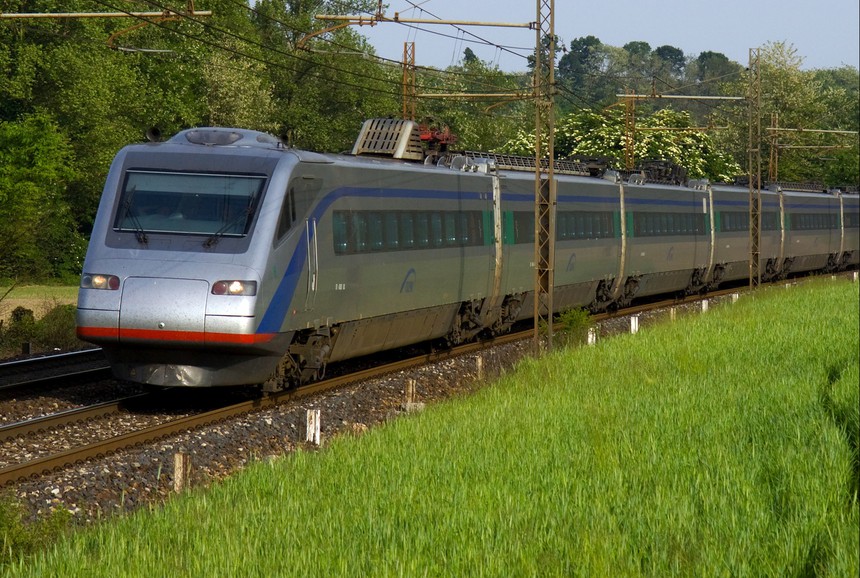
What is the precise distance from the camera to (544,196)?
83.9 ft

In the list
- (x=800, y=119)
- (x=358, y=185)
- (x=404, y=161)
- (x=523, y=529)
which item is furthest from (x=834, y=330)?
(x=800, y=119)

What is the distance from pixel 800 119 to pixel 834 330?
216 ft

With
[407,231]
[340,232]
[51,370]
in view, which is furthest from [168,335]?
[407,231]

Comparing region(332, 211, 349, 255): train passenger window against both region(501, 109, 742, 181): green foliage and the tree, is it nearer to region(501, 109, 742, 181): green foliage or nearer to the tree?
region(501, 109, 742, 181): green foliage

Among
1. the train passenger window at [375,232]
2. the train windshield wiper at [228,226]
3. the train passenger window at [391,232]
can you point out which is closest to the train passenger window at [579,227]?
the train passenger window at [391,232]

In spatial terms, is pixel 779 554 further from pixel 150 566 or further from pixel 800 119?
pixel 800 119

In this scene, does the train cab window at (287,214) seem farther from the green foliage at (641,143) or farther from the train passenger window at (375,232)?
the green foliage at (641,143)

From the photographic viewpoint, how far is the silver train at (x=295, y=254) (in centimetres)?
1537

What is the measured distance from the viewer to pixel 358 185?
61.4 ft

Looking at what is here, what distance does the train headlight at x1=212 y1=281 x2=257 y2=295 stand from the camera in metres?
15.3

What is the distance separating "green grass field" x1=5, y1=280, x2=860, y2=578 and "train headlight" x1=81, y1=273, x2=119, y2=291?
3.87 metres

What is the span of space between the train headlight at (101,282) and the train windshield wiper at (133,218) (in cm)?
62

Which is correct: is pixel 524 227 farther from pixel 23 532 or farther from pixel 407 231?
pixel 23 532

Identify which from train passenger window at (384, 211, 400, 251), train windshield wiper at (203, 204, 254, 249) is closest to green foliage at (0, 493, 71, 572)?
train windshield wiper at (203, 204, 254, 249)
